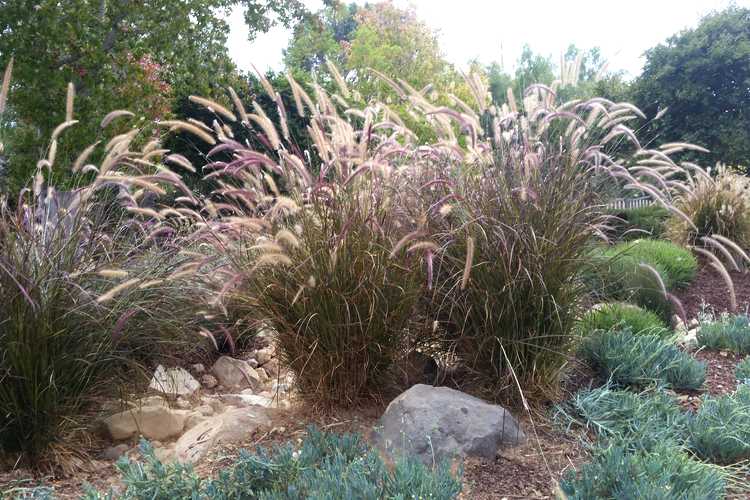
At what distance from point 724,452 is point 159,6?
8.21 m

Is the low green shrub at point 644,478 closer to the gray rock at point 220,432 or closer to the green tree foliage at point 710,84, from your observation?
the gray rock at point 220,432

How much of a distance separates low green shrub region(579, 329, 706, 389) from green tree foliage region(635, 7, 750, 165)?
738 inches

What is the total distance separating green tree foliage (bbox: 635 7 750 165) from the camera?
69.9 feet

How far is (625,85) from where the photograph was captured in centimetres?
2386

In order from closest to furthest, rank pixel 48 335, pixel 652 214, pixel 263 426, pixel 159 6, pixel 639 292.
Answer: pixel 48 335 < pixel 263 426 < pixel 639 292 < pixel 159 6 < pixel 652 214

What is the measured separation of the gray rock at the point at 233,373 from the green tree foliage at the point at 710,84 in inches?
762

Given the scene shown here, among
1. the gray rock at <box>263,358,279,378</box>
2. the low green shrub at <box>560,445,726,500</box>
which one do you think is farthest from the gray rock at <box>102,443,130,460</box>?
the low green shrub at <box>560,445,726,500</box>

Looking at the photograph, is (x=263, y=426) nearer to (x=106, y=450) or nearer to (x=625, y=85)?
(x=106, y=450)

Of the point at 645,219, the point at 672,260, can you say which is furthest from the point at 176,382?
the point at 645,219

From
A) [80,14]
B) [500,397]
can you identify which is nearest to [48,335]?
[500,397]

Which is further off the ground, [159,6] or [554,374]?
[159,6]

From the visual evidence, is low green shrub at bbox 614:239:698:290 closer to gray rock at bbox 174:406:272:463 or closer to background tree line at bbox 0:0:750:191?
background tree line at bbox 0:0:750:191

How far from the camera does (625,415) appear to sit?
11.3 feet

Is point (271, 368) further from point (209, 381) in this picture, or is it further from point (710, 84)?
point (710, 84)
